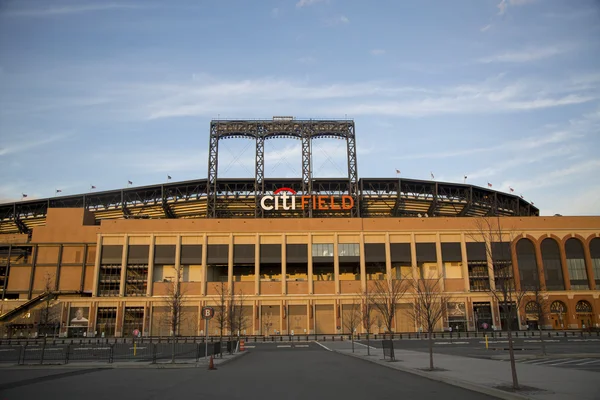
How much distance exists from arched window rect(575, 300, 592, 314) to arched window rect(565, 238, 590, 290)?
2.50m

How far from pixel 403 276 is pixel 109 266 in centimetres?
4932

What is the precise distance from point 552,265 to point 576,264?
412cm

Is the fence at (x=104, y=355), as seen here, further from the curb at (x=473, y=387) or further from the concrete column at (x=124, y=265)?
the concrete column at (x=124, y=265)

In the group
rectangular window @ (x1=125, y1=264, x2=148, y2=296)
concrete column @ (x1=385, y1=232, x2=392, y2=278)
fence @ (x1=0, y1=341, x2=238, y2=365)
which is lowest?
fence @ (x1=0, y1=341, x2=238, y2=365)

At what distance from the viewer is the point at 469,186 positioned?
295 feet

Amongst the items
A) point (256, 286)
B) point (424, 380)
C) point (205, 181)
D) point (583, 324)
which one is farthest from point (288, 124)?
point (424, 380)

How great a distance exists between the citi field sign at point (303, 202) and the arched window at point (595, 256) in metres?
41.4

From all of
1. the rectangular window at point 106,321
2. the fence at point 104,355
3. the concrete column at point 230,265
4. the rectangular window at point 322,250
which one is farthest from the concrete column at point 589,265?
the rectangular window at point 106,321

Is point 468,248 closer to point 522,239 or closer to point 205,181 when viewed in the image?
point 522,239

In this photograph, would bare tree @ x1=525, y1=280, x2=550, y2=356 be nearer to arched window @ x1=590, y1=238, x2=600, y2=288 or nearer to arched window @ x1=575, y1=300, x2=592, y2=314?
arched window @ x1=575, y1=300, x2=592, y2=314

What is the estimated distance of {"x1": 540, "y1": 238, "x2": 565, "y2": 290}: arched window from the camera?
257 feet

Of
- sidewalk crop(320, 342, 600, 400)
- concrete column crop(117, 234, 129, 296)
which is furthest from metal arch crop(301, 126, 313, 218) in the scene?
sidewalk crop(320, 342, 600, 400)

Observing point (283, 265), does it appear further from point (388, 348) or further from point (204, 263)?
point (388, 348)

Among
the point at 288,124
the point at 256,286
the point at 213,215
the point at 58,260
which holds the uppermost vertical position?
the point at 288,124
